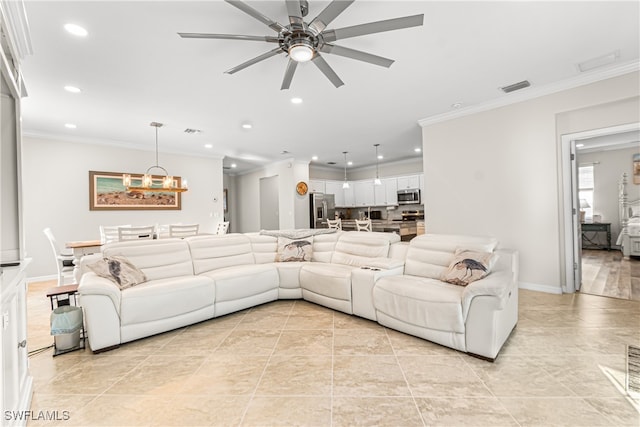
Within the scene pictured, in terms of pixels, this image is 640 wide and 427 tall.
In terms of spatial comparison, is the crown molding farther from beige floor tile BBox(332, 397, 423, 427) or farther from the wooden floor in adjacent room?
beige floor tile BBox(332, 397, 423, 427)

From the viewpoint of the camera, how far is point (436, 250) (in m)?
3.12

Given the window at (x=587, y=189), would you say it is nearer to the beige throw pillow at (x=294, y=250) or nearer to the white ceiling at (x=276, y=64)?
the white ceiling at (x=276, y=64)

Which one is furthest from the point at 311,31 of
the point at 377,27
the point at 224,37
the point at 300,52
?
the point at 224,37

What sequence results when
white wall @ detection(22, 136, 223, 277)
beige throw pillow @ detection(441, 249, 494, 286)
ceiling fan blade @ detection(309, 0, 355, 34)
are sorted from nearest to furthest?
1. ceiling fan blade @ detection(309, 0, 355, 34)
2. beige throw pillow @ detection(441, 249, 494, 286)
3. white wall @ detection(22, 136, 223, 277)

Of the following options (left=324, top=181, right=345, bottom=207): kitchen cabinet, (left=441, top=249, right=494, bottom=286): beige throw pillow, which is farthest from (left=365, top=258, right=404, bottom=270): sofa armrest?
(left=324, top=181, right=345, bottom=207): kitchen cabinet

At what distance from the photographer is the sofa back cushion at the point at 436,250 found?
116 inches

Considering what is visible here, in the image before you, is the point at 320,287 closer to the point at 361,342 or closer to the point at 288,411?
the point at 361,342

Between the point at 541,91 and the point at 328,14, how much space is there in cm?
333

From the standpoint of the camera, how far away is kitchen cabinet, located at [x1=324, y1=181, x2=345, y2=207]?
9359 mm

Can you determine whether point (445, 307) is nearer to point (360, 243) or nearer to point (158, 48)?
point (360, 243)

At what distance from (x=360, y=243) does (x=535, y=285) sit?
7.97 ft

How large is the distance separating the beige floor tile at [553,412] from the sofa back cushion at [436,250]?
1.27m

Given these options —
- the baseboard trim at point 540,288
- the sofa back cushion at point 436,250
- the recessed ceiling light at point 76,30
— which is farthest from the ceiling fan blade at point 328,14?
the baseboard trim at point 540,288

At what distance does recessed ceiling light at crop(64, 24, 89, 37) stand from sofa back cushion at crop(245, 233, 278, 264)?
2.77m
